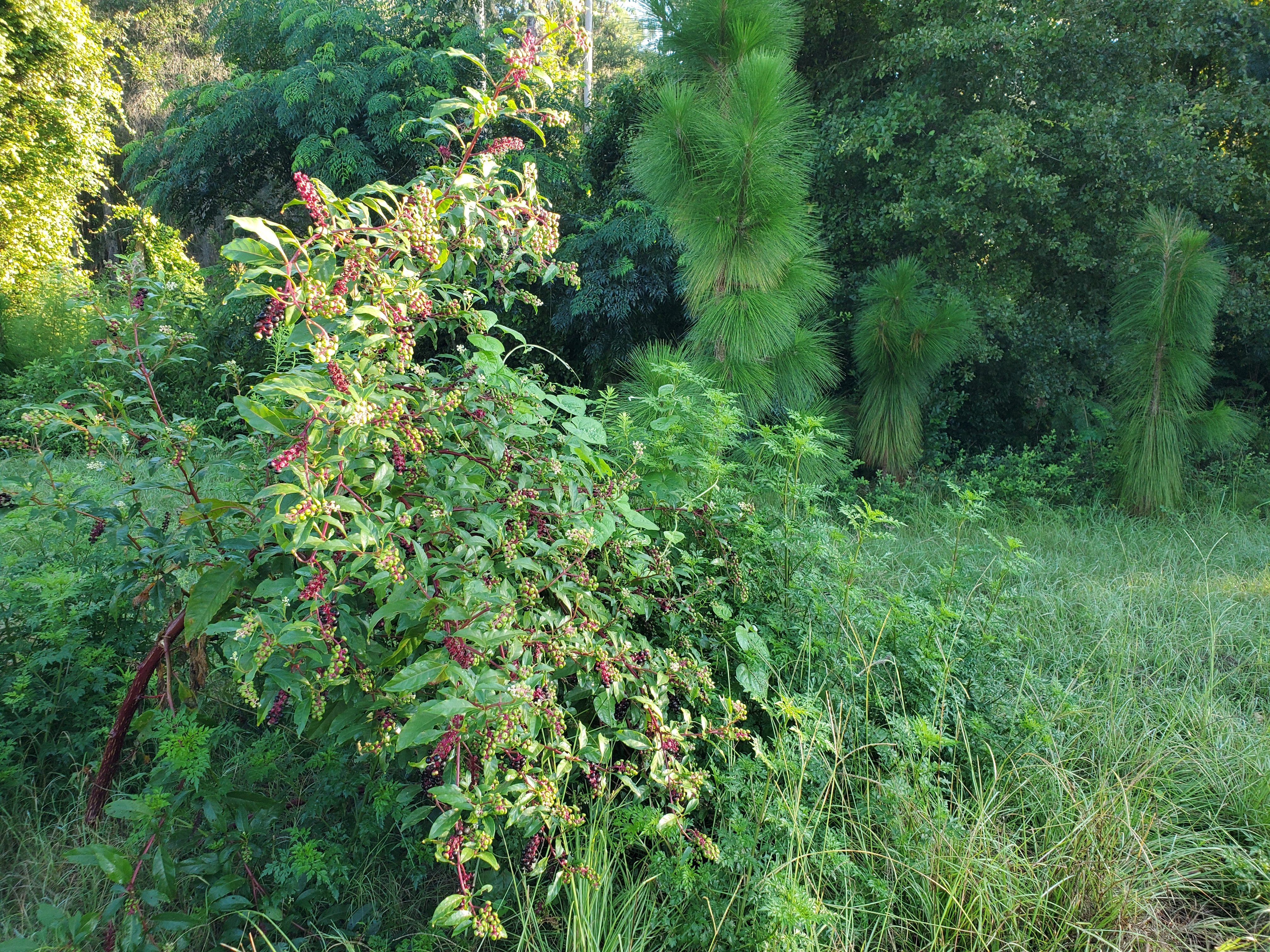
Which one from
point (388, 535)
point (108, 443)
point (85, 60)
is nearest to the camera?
point (388, 535)

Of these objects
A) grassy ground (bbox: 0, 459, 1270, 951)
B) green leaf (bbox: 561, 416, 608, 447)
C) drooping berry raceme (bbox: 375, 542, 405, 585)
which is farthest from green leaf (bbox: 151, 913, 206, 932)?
green leaf (bbox: 561, 416, 608, 447)

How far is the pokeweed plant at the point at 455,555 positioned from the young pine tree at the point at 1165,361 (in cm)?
436

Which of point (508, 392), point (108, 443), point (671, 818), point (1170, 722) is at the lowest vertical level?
point (1170, 722)

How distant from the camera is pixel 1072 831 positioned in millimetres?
1685

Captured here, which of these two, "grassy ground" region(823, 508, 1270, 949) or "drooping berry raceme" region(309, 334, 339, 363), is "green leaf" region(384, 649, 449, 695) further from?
"grassy ground" region(823, 508, 1270, 949)

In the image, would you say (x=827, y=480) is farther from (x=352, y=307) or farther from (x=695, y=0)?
(x=352, y=307)

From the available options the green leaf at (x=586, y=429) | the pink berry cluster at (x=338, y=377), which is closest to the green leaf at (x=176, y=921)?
the pink berry cluster at (x=338, y=377)

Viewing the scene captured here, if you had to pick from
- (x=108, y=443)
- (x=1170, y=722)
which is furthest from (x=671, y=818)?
(x=108, y=443)

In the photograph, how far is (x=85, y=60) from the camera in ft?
28.3

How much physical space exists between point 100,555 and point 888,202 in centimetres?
562

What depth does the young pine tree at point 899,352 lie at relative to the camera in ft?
16.1

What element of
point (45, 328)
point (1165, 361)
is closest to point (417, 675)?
point (1165, 361)

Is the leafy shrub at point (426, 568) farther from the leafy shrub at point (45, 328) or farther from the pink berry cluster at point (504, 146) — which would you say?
the leafy shrub at point (45, 328)

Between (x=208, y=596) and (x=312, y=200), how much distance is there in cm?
75
